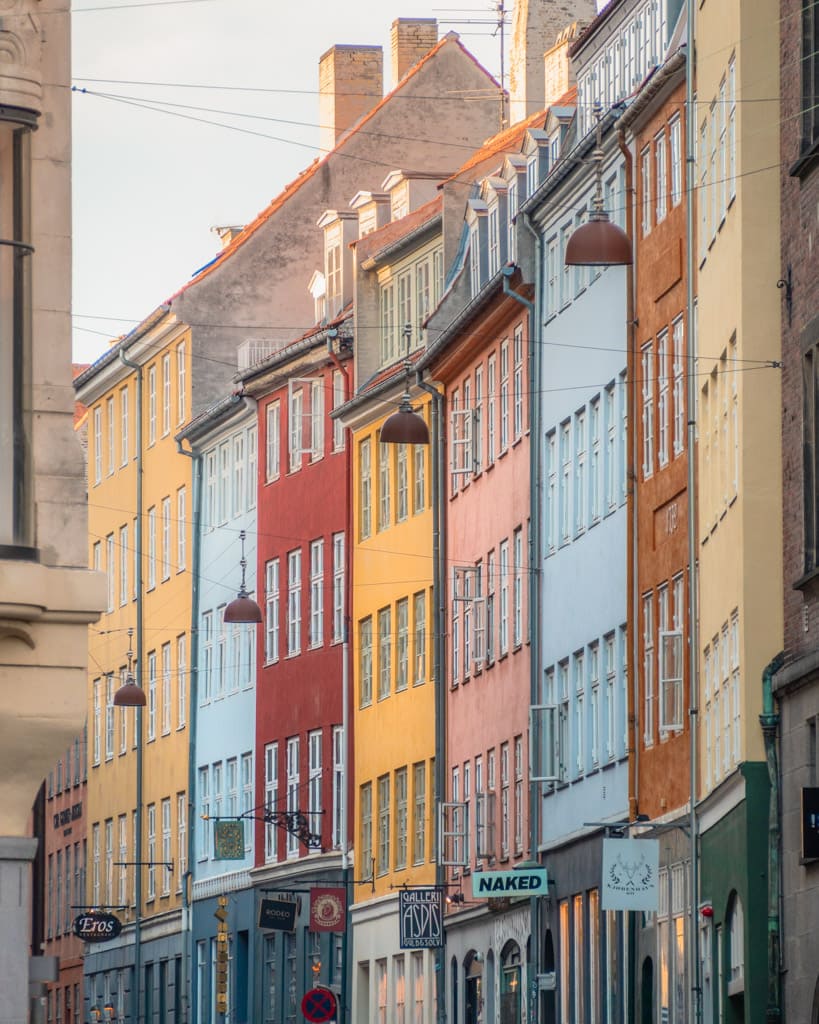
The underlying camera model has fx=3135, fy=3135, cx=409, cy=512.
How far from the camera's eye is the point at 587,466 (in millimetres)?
A: 47438

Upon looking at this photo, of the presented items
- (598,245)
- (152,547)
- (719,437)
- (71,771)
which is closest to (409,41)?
(152,547)

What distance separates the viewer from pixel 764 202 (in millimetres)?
35188

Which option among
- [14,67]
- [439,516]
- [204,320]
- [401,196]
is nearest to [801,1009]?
[14,67]

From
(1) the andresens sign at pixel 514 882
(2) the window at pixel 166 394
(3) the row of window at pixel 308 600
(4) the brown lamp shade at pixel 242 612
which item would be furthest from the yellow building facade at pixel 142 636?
(1) the andresens sign at pixel 514 882

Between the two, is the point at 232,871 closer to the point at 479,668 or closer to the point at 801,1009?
the point at 479,668

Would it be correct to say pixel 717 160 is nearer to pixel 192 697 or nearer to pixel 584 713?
pixel 584 713

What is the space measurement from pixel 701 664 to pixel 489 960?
15.7m

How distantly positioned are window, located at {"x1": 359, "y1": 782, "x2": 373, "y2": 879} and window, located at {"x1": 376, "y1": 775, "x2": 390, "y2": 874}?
1.90 feet

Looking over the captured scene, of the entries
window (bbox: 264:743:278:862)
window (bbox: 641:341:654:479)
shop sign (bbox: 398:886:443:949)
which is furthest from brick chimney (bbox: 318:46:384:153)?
window (bbox: 641:341:654:479)

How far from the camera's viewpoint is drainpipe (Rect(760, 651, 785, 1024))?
108 feet

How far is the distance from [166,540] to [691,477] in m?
39.8

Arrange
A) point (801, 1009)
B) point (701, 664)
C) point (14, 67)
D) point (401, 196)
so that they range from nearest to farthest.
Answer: point (14, 67), point (801, 1009), point (701, 664), point (401, 196)

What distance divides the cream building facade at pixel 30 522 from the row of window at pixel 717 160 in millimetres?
19171

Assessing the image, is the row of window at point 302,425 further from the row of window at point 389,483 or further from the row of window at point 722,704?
the row of window at point 722,704
